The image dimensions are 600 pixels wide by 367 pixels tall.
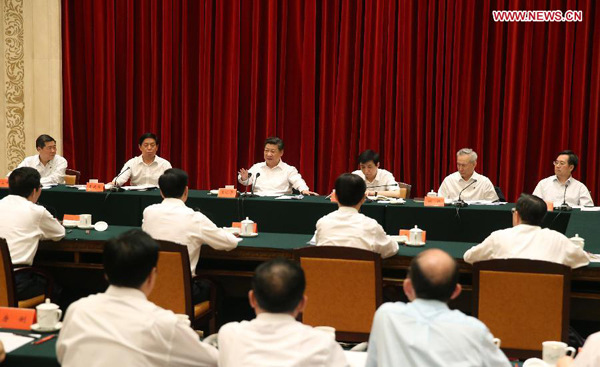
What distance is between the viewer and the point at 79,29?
8.43 m

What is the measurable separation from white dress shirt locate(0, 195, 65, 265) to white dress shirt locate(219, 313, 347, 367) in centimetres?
248

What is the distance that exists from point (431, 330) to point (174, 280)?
194 centimetres

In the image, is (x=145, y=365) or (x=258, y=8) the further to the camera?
(x=258, y=8)

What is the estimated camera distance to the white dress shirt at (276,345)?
1797 millimetres

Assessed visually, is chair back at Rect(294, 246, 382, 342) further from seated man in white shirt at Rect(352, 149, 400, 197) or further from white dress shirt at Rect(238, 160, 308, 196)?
white dress shirt at Rect(238, 160, 308, 196)

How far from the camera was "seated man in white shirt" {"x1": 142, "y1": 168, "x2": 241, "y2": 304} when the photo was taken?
12.6ft

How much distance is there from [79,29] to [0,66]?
0.98 m

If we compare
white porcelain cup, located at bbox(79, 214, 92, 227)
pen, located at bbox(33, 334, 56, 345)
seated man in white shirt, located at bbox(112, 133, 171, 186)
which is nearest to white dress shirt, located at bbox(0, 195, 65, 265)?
white porcelain cup, located at bbox(79, 214, 92, 227)

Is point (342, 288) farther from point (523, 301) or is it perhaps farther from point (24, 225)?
point (24, 225)

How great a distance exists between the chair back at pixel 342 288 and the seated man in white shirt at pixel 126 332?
1.36m

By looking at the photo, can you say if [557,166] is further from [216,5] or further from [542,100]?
[216,5]

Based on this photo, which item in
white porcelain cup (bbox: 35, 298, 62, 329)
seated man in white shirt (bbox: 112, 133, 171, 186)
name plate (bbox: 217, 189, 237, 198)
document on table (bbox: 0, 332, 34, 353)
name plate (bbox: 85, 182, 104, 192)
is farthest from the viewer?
seated man in white shirt (bbox: 112, 133, 171, 186)

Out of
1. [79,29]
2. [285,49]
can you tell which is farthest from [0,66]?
[285,49]

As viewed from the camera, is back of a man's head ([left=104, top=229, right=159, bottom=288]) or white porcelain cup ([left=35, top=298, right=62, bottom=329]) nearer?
back of a man's head ([left=104, top=229, right=159, bottom=288])
